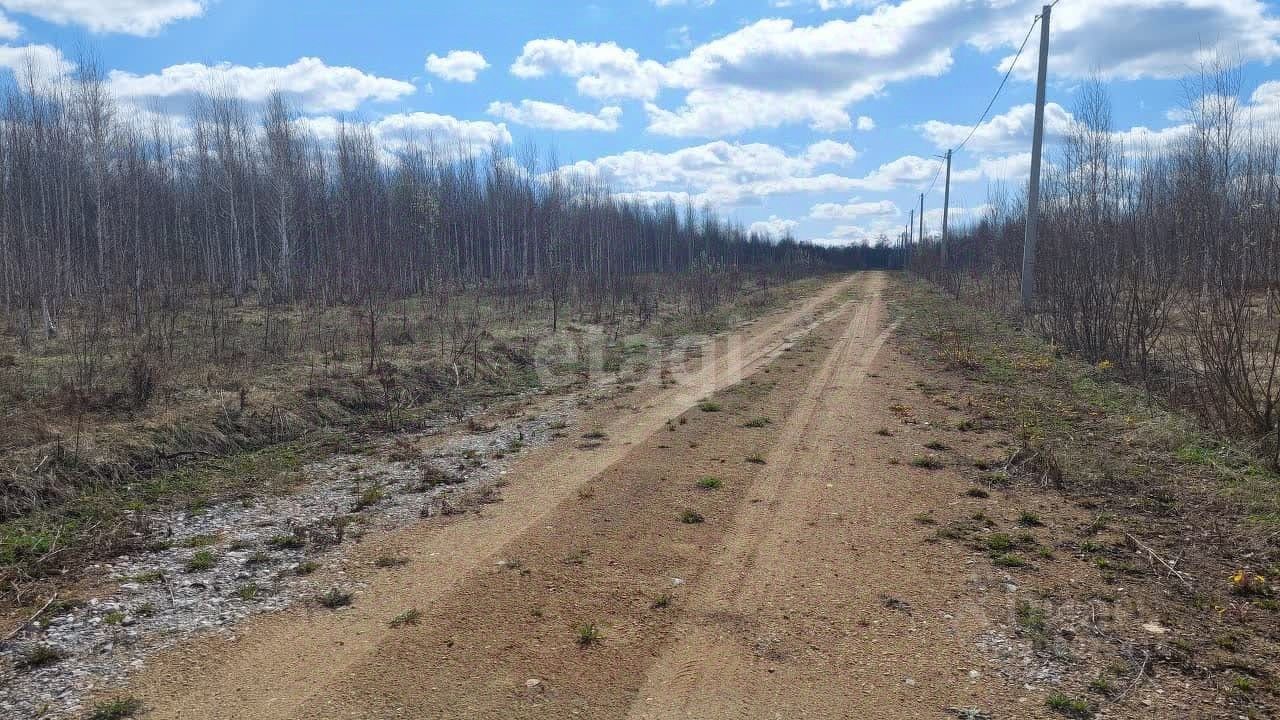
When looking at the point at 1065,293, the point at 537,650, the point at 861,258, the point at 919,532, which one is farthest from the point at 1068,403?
the point at 861,258

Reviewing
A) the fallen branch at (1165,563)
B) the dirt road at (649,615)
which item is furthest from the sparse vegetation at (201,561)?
the fallen branch at (1165,563)

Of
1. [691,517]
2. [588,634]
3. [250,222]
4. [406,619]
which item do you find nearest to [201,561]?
[406,619]

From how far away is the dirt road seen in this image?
342 centimetres

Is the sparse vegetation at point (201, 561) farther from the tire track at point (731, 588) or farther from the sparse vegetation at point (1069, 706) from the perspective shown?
the sparse vegetation at point (1069, 706)

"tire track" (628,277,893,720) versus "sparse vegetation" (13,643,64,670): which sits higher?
"sparse vegetation" (13,643,64,670)

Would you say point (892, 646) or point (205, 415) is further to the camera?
point (205, 415)

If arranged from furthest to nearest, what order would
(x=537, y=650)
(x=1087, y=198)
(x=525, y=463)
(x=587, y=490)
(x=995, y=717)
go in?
(x=1087, y=198)
(x=525, y=463)
(x=587, y=490)
(x=537, y=650)
(x=995, y=717)

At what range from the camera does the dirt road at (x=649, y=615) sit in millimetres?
3424

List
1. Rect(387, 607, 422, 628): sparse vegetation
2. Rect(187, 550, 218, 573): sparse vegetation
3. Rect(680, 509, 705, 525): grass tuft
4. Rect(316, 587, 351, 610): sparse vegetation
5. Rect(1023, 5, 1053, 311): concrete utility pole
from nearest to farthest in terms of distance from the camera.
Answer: Rect(387, 607, 422, 628): sparse vegetation, Rect(316, 587, 351, 610): sparse vegetation, Rect(187, 550, 218, 573): sparse vegetation, Rect(680, 509, 705, 525): grass tuft, Rect(1023, 5, 1053, 311): concrete utility pole

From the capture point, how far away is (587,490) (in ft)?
21.9

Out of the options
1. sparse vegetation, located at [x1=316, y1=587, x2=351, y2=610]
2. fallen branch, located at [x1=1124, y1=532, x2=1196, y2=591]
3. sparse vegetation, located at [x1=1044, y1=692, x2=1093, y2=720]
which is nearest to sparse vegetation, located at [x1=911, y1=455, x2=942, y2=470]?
fallen branch, located at [x1=1124, y1=532, x2=1196, y2=591]

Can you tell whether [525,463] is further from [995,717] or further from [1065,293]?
[1065,293]

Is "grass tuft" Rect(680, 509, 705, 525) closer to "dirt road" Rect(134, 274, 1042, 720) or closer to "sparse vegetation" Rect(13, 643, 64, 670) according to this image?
"dirt road" Rect(134, 274, 1042, 720)

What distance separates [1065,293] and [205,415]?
1366 cm
